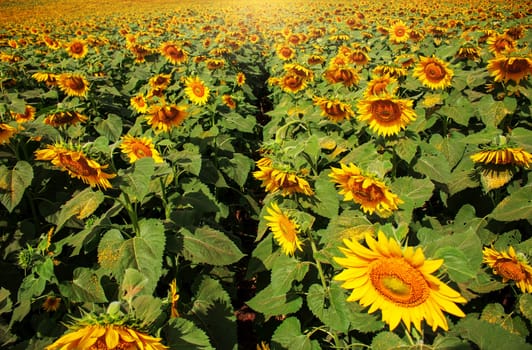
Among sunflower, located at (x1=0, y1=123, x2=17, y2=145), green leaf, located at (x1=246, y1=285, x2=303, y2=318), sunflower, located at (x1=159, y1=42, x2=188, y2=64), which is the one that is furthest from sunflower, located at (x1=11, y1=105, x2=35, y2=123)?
green leaf, located at (x1=246, y1=285, x2=303, y2=318)

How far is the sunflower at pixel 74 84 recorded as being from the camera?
4.55 metres

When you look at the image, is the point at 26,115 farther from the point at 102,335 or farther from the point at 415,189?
the point at 415,189

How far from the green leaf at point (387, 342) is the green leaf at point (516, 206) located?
4.19 feet

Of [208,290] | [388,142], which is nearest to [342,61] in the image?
[388,142]

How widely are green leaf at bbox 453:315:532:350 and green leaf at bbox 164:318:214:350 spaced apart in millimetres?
1235

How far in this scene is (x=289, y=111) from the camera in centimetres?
488

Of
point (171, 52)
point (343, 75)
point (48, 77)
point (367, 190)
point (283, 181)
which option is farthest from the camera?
point (171, 52)

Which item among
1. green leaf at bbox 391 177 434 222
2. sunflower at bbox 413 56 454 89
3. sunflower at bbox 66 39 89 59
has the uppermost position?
sunflower at bbox 66 39 89 59

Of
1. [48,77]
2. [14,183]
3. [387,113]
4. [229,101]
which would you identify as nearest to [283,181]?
[387,113]

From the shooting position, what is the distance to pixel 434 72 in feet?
12.3

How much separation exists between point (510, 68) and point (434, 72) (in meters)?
0.70

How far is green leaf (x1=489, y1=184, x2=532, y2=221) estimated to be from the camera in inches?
85.0

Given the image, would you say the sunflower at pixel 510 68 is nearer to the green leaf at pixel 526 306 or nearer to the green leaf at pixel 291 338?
the green leaf at pixel 526 306

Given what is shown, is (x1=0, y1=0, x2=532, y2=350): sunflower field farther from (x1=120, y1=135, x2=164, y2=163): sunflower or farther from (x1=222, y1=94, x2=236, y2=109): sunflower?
(x1=222, y1=94, x2=236, y2=109): sunflower
